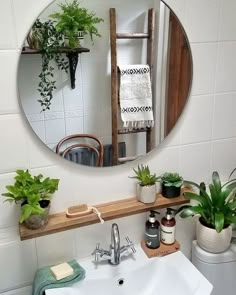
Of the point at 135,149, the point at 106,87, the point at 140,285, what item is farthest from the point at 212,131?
the point at 140,285

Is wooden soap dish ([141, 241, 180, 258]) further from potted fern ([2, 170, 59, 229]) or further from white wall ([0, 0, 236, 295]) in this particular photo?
potted fern ([2, 170, 59, 229])

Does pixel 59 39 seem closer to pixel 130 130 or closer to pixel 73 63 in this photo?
pixel 73 63

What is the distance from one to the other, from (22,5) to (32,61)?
17 cm

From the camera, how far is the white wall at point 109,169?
0.95 metres

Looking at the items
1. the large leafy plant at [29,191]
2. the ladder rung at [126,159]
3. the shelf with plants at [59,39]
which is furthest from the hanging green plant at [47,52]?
the ladder rung at [126,159]

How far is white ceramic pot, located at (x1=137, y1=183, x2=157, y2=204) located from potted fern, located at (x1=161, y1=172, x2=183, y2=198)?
5 centimetres

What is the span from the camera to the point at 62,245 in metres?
1.14

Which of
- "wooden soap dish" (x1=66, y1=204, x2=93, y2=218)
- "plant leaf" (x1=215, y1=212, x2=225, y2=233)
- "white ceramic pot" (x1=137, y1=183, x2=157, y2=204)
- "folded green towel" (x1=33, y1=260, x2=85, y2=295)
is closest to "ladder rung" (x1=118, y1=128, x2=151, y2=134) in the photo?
"white ceramic pot" (x1=137, y1=183, x2=157, y2=204)

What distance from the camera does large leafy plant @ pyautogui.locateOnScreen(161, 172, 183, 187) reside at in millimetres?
1198

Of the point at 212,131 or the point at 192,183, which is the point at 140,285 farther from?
the point at 212,131

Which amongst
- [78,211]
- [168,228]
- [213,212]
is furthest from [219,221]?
[78,211]

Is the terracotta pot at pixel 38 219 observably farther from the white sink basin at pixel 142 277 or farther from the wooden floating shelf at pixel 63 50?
the wooden floating shelf at pixel 63 50

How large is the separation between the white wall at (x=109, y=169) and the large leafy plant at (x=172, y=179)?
42 mm

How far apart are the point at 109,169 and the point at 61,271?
408 mm
